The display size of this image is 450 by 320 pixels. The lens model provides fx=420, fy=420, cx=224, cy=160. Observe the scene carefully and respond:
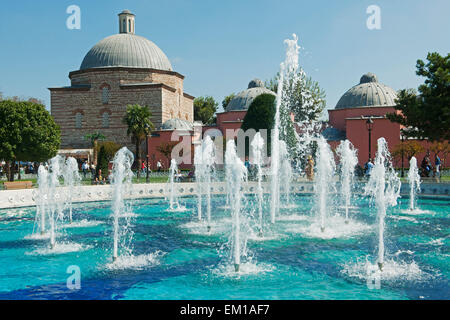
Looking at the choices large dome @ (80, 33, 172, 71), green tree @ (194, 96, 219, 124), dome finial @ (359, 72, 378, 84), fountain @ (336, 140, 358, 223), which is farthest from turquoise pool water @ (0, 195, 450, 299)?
green tree @ (194, 96, 219, 124)

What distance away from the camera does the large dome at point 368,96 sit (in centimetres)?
2908

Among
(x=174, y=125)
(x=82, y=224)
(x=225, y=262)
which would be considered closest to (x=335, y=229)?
(x=225, y=262)

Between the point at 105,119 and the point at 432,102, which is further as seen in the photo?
the point at 105,119

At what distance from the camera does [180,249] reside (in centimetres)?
677

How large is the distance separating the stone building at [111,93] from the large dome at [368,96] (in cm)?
1379

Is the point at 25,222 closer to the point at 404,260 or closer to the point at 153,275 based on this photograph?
the point at 153,275

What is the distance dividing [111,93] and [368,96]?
19559 mm

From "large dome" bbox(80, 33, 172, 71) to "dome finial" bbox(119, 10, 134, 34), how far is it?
1.97 m

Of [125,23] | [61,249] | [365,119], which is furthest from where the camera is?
[125,23]

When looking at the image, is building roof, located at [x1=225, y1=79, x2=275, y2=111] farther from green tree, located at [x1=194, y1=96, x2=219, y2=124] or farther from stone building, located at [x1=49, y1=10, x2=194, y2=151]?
green tree, located at [x1=194, y1=96, x2=219, y2=124]

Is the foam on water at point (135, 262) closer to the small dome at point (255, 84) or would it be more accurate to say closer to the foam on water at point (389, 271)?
the foam on water at point (389, 271)

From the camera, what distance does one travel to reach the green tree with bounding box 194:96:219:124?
165 feet

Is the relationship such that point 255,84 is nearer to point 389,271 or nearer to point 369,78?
point 369,78

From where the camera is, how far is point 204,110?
50.2 metres
